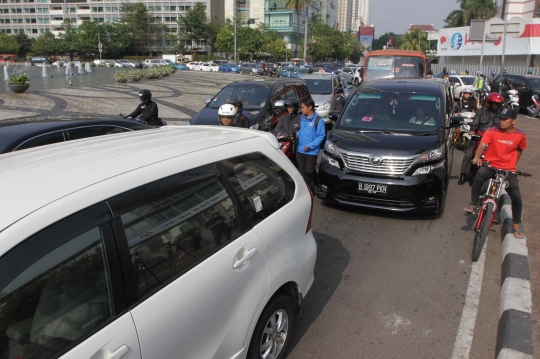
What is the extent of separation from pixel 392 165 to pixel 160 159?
4.10m

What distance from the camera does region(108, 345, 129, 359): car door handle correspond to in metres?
1.78

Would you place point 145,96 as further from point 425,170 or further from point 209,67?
point 209,67

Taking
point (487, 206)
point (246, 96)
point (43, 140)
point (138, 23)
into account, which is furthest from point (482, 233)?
point (138, 23)

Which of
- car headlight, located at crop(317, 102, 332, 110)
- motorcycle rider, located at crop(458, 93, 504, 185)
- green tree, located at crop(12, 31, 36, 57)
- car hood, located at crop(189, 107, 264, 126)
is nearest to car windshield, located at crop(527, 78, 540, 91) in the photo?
car headlight, located at crop(317, 102, 332, 110)

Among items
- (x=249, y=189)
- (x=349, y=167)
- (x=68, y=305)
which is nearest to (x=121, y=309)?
(x=68, y=305)

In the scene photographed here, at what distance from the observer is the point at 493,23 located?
15773mm

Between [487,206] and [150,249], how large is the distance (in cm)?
414

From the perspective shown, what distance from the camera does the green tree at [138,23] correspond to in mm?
96375

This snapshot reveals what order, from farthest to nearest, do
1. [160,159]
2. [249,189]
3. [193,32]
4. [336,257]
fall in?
[193,32] < [336,257] < [249,189] < [160,159]

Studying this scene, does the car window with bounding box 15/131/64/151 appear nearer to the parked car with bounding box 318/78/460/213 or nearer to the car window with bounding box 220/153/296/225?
the car window with bounding box 220/153/296/225

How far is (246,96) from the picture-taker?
1045 cm

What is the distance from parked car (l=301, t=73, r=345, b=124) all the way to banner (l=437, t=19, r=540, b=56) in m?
17.4

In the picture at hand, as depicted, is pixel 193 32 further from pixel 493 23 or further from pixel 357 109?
pixel 357 109

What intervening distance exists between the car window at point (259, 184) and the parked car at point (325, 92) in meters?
10.4
